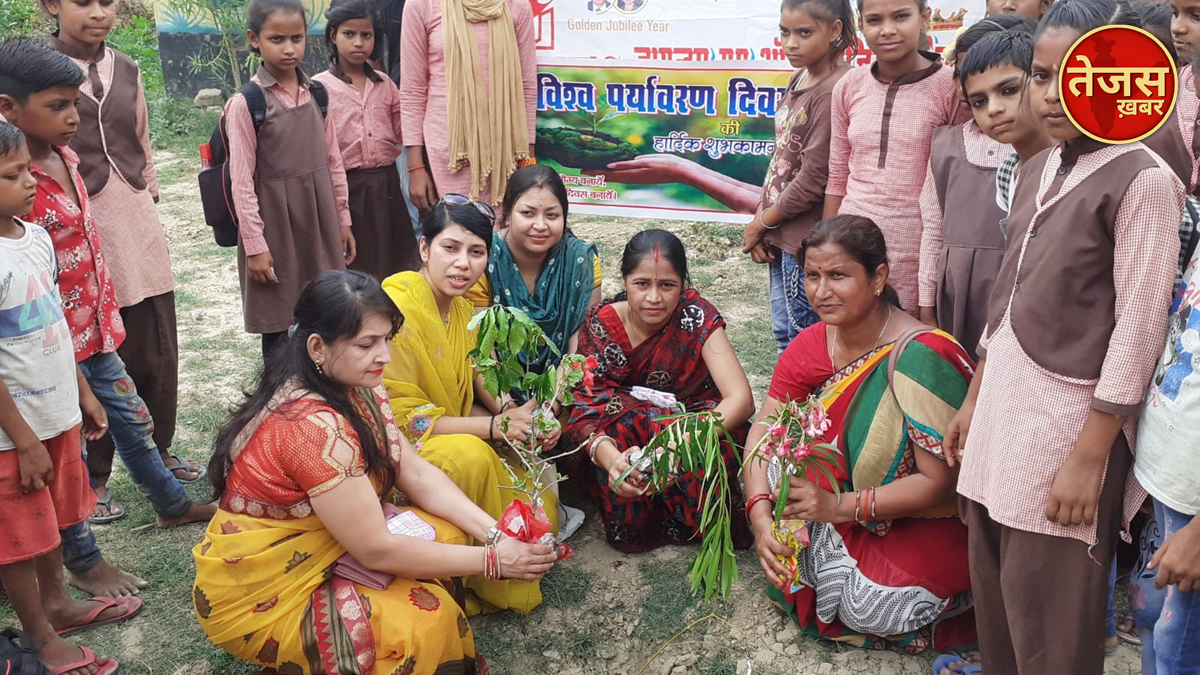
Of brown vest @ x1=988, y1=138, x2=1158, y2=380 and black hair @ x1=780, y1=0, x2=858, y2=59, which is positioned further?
black hair @ x1=780, y1=0, x2=858, y2=59

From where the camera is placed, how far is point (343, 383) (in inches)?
107

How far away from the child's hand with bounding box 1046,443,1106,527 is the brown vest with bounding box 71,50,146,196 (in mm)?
3425

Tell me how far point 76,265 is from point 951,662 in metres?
3.03

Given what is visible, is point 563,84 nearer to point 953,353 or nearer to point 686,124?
point 686,124

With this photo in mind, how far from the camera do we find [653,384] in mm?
3766

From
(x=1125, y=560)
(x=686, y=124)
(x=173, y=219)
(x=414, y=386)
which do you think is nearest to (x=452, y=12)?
(x=686, y=124)

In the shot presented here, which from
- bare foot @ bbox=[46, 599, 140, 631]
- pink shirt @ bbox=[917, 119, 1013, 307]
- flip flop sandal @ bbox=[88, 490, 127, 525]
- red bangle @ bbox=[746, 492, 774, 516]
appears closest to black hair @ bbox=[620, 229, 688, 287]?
pink shirt @ bbox=[917, 119, 1013, 307]

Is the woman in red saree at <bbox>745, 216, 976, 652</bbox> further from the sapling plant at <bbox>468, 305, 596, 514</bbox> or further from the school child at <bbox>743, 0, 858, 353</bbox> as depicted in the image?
the school child at <bbox>743, 0, 858, 353</bbox>

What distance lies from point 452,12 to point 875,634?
339cm

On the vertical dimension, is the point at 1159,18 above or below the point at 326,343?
above

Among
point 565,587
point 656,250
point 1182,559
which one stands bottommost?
point 565,587

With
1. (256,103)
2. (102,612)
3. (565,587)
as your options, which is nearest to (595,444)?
(565,587)

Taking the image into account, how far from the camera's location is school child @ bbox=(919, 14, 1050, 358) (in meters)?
2.88

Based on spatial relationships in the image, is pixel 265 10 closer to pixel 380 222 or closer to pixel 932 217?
pixel 380 222
